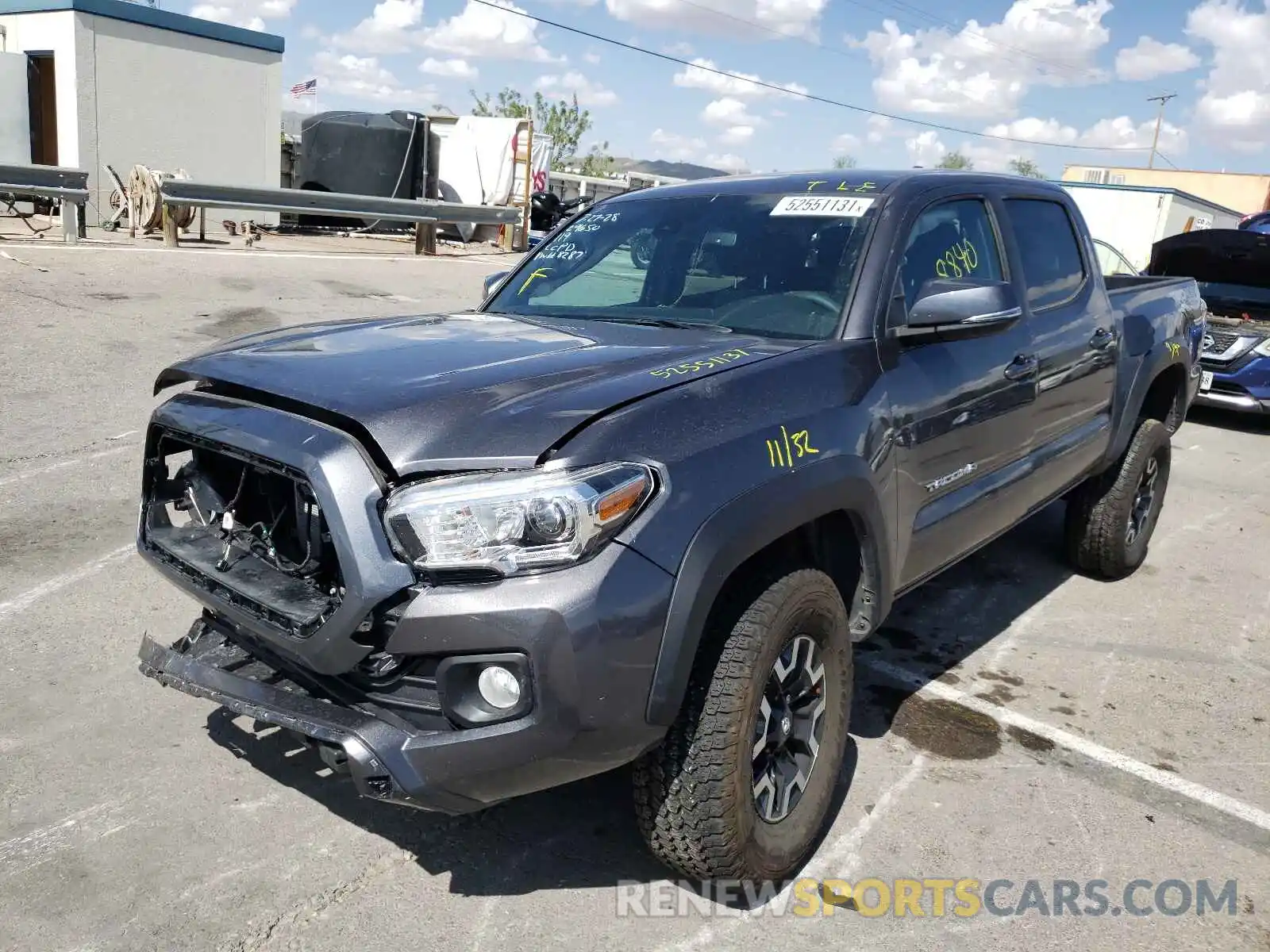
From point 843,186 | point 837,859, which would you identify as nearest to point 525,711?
point 837,859

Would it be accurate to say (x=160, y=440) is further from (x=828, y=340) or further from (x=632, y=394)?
(x=828, y=340)

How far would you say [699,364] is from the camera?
2881 millimetres

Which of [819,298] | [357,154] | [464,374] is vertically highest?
[357,154]

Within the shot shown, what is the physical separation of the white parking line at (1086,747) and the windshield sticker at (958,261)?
62.2 inches

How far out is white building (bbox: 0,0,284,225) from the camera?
16.7m

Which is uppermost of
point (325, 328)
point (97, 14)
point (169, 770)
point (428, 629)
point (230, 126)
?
point (97, 14)

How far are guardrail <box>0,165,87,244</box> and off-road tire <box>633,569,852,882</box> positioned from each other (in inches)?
474

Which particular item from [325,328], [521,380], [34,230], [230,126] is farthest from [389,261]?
[521,380]

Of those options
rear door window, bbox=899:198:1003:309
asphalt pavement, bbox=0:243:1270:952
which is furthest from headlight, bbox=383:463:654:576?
rear door window, bbox=899:198:1003:309

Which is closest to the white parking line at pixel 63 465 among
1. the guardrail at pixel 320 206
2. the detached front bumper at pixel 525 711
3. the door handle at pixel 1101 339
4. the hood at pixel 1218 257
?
the detached front bumper at pixel 525 711

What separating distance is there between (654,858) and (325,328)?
1.94 metres

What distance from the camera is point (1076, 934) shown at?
2.79 meters
